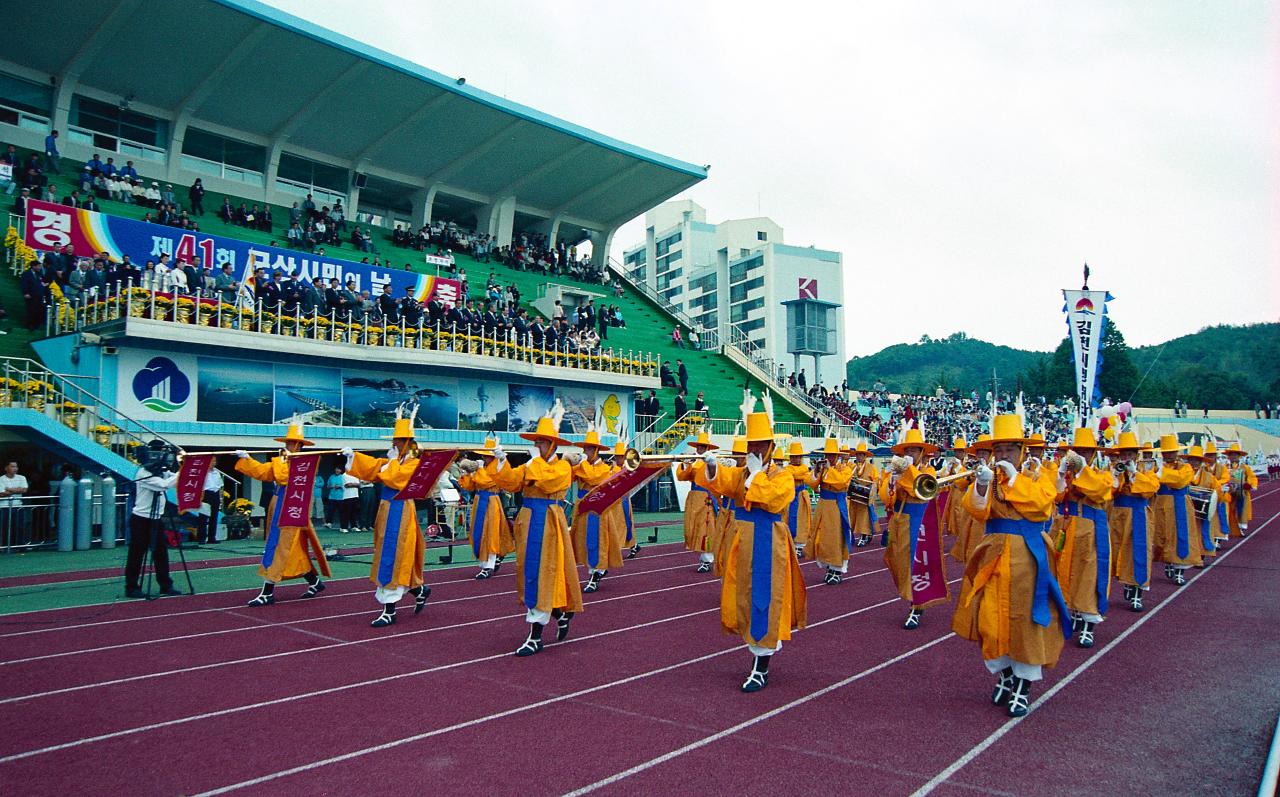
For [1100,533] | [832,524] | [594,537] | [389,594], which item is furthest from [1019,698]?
[594,537]

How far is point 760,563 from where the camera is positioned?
7.22 meters

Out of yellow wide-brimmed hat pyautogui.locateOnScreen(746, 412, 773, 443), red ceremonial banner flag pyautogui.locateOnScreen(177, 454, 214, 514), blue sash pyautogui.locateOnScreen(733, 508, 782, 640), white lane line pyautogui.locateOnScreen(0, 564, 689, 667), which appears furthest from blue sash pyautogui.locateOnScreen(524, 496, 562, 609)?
red ceremonial banner flag pyautogui.locateOnScreen(177, 454, 214, 514)

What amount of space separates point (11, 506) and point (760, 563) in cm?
1552

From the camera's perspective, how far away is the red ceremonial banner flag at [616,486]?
9.60m

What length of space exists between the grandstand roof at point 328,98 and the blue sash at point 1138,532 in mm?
28532

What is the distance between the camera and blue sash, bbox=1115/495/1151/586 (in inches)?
418

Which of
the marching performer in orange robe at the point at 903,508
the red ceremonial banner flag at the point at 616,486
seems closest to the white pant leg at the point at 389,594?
the red ceremonial banner flag at the point at 616,486

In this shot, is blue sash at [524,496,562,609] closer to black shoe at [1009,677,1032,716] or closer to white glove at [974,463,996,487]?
white glove at [974,463,996,487]

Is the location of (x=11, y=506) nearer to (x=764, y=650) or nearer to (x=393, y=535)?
(x=393, y=535)

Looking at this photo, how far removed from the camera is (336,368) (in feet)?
74.7

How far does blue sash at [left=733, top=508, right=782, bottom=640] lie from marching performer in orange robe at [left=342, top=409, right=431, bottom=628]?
434 cm

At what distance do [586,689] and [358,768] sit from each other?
2.17 metres

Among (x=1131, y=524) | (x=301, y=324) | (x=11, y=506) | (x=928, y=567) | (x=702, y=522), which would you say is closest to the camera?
(x=928, y=567)

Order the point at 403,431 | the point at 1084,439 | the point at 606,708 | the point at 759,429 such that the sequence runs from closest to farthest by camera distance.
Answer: the point at 606,708, the point at 759,429, the point at 1084,439, the point at 403,431
